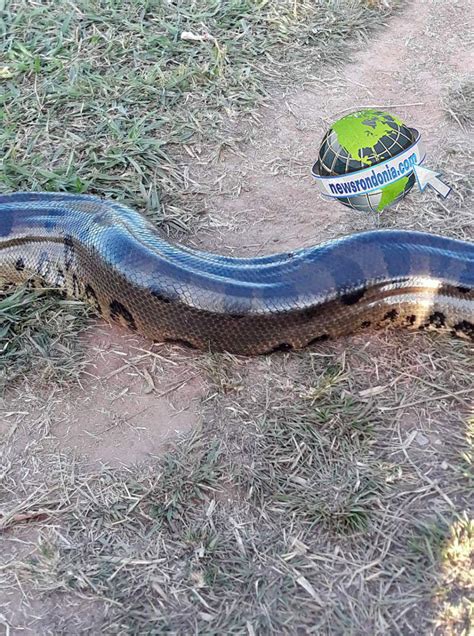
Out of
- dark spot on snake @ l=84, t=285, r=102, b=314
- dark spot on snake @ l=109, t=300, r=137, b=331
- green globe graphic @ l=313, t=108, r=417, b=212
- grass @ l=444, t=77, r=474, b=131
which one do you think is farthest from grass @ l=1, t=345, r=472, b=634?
grass @ l=444, t=77, r=474, b=131

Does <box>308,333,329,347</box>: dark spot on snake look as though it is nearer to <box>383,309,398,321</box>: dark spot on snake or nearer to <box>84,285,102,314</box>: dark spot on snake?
<box>383,309,398,321</box>: dark spot on snake

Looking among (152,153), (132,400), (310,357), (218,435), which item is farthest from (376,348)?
(152,153)

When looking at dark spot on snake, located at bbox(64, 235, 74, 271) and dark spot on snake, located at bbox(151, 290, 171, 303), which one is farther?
dark spot on snake, located at bbox(64, 235, 74, 271)

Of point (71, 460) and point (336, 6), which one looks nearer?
point (71, 460)

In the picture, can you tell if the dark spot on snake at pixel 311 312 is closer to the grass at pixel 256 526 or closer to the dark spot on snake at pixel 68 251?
the grass at pixel 256 526

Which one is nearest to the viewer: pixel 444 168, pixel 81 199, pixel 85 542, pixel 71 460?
pixel 85 542

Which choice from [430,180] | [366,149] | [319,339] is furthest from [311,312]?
[430,180]

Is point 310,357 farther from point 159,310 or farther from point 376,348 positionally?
point 159,310

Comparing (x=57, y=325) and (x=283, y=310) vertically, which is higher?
(x=283, y=310)
